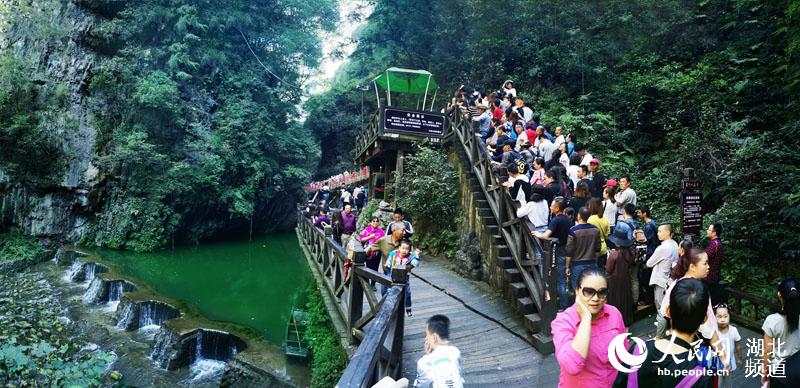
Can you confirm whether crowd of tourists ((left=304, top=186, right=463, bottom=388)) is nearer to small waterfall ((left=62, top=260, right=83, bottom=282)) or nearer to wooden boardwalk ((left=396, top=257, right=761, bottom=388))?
wooden boardwalk ((left=396, top=257, right=761, bottom=388))

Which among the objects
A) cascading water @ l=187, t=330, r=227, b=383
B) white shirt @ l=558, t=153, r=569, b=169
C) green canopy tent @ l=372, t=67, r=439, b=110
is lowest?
cascading water @ l=187, t=330, r=227, b=383

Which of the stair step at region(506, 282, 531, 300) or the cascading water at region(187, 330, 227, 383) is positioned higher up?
the stair step at region(506, 282, 531, 300)

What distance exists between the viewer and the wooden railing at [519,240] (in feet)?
17.1

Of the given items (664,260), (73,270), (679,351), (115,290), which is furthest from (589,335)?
(73,270)

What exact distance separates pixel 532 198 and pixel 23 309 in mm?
13076

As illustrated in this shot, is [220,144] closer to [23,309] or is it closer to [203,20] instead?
[203,20]

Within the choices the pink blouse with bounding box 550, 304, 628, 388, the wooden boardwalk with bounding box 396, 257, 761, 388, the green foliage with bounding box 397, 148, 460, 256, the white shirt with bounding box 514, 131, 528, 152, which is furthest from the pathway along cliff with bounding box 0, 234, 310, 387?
the white shirt with bounding box 514, 131, 528, 152

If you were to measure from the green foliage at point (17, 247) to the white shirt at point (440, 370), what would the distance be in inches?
827

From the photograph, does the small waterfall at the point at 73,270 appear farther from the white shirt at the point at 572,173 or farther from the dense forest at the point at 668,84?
the dense forest at the point at 668,84

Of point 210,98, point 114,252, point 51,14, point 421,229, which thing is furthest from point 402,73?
point 51,14

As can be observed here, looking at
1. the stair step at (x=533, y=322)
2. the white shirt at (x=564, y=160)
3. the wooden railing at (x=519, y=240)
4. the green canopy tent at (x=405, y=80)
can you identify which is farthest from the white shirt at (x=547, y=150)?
the green canopy tent at (x=405, y=80)

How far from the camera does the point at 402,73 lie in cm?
1672

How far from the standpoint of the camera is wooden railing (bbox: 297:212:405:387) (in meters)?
2.45

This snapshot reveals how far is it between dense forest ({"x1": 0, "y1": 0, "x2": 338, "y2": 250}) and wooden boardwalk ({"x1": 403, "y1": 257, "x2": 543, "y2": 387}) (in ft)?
60.1
